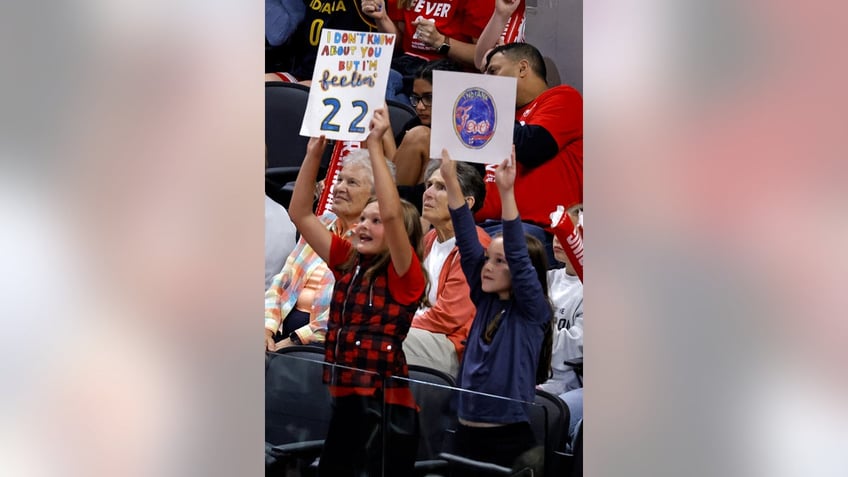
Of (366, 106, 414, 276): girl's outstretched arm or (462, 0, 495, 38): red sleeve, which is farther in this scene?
(462, 0, 495, 38): red sleeve

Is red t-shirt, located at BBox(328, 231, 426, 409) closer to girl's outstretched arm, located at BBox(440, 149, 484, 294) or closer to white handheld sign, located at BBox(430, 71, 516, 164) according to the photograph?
girl's outstretched arm, located at BBox(440, 149, 484, 294)

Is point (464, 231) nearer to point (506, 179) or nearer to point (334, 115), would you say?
point (506, 179)

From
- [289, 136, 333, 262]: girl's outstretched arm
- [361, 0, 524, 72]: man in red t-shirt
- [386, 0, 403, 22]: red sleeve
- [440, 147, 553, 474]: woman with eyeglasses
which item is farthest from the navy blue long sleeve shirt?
[386, 0, 403, 22]: red sleeve

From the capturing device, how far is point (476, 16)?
2711 mm

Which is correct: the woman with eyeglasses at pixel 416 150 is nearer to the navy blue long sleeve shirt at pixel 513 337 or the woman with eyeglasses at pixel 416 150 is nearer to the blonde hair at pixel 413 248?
the blonde hair at pixel 413 248

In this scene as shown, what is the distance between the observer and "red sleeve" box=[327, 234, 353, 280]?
223 cm

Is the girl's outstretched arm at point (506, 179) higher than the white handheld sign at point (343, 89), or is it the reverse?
the white handheld sign at point (343, 89)

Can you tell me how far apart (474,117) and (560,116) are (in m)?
0.35

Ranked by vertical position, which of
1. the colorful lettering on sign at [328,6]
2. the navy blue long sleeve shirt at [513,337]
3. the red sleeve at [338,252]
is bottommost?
the navy blue long sleeve shirt at [513,337]

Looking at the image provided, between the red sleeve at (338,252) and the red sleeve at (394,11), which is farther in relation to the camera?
the red sleeve at (394,11)

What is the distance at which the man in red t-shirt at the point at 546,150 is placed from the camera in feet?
7.27

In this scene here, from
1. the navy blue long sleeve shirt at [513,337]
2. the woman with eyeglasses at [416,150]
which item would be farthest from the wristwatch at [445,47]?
the navy blue long sleeve shirt at [513,337]

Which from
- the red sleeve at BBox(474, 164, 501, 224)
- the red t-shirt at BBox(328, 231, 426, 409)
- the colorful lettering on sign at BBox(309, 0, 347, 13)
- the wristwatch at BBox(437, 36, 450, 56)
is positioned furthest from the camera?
the colorful lettering on sign at BBox(309, 0, 347, 13)
